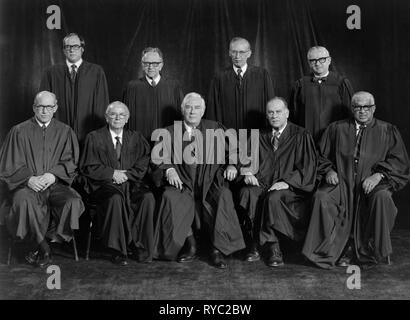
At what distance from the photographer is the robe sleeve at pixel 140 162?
5809 millimetres

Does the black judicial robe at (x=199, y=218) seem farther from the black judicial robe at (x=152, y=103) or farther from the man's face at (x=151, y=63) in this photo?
the man's face at (x=151, y=63)

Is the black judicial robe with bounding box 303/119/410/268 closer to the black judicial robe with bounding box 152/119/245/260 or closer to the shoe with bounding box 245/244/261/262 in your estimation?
the shoe with bounding box 245/244/261/262

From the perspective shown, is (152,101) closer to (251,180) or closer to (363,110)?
(251,180)

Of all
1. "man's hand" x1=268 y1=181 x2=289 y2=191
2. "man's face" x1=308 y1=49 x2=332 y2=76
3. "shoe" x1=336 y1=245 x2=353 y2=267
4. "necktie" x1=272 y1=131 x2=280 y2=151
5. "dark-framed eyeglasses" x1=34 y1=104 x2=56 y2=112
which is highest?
"man's face" x1=308 y1=49 x2=332 y2=76

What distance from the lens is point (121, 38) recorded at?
23.7 ft

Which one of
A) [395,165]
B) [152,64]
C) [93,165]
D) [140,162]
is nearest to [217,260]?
[140,162]

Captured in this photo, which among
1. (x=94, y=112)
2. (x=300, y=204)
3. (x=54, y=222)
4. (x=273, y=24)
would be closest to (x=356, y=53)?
(x=273, y=24)

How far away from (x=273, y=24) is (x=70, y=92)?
98.4 inches

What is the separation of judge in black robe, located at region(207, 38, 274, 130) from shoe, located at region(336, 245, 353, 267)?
5.39 ft

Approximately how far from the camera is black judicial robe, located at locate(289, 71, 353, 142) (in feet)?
20.5

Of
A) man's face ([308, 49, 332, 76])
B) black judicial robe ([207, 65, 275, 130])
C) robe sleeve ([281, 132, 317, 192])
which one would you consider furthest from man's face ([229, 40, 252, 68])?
robe sleeve ([281, 132, 317, 192])

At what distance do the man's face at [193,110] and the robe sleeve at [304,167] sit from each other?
988mm

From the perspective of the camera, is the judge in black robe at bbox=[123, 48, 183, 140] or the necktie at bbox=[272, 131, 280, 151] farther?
the judge in black robe at bbox=[123, 48, 183, 140]

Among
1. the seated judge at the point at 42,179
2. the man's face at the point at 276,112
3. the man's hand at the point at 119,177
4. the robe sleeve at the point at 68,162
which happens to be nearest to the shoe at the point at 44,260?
the seated judge at the point at 42,179
